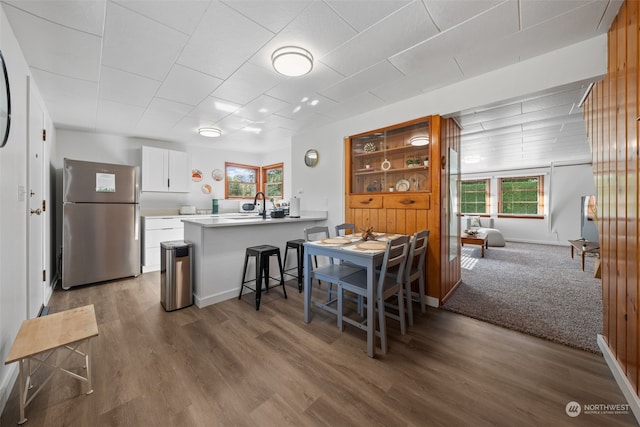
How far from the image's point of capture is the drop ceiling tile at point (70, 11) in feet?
5.08

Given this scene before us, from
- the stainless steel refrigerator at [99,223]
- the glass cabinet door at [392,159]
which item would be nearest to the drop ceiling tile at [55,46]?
the stainless steel refrigerator at [99,223]

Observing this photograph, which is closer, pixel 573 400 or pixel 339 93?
pixel 573 400

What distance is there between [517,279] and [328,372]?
12.1ft

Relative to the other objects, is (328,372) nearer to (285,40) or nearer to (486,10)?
(285,40)


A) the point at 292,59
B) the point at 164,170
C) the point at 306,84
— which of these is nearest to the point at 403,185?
the point at 306,84

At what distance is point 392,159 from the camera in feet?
11.1

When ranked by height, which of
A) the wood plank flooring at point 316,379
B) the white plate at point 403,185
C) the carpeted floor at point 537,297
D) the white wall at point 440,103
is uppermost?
the white wall at point 440,103

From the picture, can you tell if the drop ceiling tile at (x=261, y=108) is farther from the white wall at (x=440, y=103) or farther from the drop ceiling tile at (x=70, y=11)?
the drop ceiling tile at (x=70, y=11)

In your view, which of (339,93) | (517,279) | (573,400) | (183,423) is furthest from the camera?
(517,279)

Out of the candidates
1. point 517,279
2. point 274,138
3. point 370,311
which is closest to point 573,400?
point 370,311

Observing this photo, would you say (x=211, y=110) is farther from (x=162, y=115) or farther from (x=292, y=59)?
(x=292, y=59)

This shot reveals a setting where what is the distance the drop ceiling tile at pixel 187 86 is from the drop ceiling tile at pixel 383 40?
1.28 meters

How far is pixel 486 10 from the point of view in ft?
5.36

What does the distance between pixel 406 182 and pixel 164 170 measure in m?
4.42
